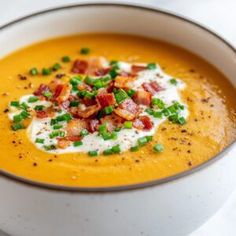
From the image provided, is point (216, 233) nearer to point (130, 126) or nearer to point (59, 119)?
point (130, 126)

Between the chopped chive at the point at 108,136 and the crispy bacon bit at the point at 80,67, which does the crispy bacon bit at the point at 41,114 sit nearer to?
the chopped chive at the point at 108,136

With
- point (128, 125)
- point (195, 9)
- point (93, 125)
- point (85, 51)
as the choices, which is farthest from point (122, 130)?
point (195, 9)

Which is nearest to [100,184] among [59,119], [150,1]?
[59,119]

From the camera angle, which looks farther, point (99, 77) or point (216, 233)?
point (99, 77)

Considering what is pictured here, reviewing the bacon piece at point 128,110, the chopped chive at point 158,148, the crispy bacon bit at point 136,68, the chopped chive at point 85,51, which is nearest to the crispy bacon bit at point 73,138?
the bacon piece at point 128,110

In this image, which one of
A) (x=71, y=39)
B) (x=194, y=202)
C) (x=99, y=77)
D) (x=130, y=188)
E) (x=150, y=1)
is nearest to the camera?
(x=130, y=188)

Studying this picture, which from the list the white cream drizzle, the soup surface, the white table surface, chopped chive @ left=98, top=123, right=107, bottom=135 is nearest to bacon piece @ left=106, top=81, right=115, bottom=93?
the soup surface

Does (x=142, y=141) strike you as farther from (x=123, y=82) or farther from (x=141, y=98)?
(x=123, y=82)
